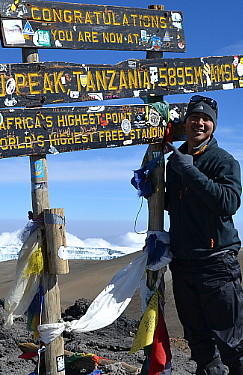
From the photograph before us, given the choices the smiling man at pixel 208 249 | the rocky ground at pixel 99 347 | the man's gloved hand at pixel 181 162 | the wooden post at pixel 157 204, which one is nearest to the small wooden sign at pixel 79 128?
the wooden post at pixel 157 204

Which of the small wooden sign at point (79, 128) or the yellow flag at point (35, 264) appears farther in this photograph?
the yellow flag at point (35, 264)

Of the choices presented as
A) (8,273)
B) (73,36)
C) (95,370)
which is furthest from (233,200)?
(8,273)

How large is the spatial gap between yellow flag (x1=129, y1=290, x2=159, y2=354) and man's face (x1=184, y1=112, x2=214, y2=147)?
5.33 feet

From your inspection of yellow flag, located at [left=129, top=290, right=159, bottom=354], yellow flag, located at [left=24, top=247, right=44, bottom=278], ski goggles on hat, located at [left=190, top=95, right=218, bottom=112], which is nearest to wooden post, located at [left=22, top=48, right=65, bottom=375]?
yellow flag, located at [left=24, top=247, right=44, bottom=278]

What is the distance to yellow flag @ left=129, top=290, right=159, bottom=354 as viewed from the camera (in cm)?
515

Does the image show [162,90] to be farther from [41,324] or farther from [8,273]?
[8,273]

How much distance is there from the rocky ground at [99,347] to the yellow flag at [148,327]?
784 mm

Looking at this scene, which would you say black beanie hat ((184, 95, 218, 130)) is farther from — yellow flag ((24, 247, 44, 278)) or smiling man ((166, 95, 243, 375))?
yellow flag ((24, 247, 44, 278))

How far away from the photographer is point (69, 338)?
301 inches

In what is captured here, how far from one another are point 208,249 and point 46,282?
1616mm

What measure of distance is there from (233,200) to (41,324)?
2.22 metres

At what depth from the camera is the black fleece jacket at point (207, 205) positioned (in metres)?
4.42

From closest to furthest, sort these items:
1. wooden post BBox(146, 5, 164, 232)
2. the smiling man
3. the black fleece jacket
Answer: the black fleece jacket < the smiling man < wooden post BBox(146, 5, 164, 232)

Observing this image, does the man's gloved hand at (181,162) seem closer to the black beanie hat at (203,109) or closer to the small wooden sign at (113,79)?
the black beanie hat at (203,109)
